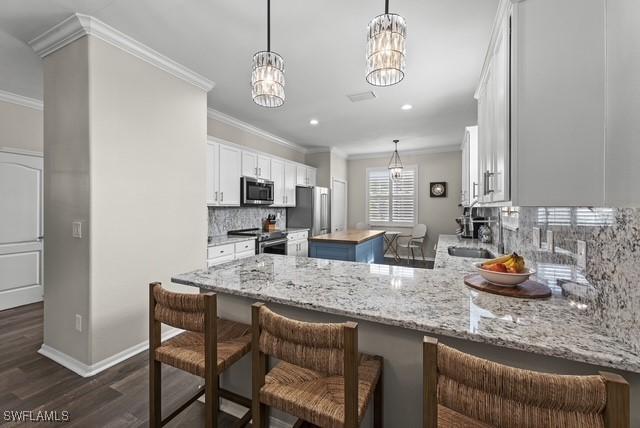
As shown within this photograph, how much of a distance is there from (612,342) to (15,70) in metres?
4.77

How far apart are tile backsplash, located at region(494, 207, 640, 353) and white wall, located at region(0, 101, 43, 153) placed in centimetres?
544

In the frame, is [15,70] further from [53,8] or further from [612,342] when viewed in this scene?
[612,342]

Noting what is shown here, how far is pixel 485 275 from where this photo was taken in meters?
1.47

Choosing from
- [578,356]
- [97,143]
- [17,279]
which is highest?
[97,143]

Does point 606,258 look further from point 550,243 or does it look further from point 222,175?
point 222,175

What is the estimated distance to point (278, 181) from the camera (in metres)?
5.06

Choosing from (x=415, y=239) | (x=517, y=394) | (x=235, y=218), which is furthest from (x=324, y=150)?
(x=517, y=394)

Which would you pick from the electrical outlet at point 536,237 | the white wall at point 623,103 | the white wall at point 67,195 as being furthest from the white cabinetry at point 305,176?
the white wall at point 623,103

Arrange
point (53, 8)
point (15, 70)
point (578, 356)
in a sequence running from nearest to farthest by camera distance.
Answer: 1. point (578, 356)
2. point (53, 8)
3. point (15, 70)

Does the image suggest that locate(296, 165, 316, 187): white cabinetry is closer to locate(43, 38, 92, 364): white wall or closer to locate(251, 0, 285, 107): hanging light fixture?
locate(43, 38, 92, 364): white wall

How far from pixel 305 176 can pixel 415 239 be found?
2.89 meters

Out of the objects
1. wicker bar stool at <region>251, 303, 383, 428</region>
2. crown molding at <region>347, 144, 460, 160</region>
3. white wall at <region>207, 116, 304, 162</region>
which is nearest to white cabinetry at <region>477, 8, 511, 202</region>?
wicker bar stool at <region>251, 303, 383, 428</region>

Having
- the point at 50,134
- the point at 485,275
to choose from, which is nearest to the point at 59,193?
the point at 50,134

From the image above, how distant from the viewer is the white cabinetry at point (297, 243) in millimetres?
4781
